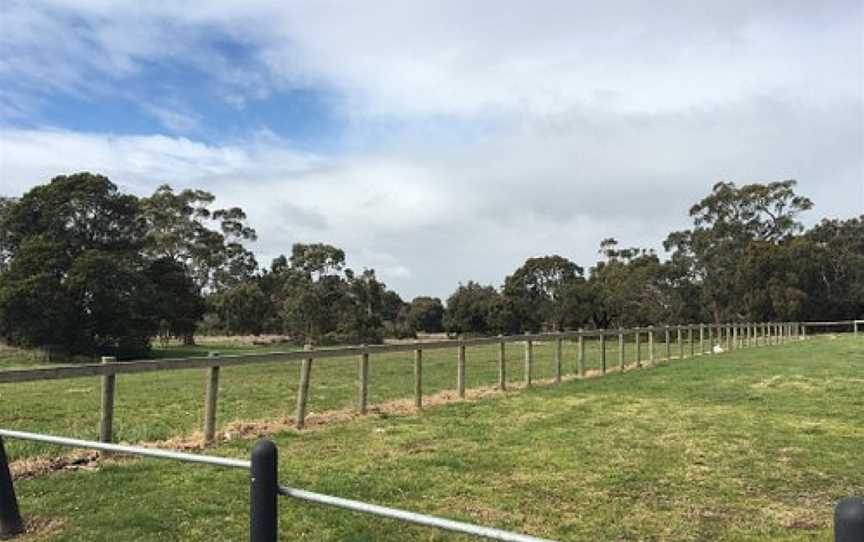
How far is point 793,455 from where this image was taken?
833 cm

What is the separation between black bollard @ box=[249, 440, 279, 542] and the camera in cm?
329

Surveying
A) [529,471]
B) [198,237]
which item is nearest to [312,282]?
[198,237]

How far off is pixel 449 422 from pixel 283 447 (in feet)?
9.19

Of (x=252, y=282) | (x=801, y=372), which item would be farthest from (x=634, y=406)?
(x=252, y=282)

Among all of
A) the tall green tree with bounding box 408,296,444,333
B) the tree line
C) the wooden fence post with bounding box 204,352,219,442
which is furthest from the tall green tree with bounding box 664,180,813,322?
the wooden fence post with bounding box 204,352,219,442

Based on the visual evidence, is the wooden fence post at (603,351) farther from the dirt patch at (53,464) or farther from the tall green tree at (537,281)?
the tall green tree at (537,281)

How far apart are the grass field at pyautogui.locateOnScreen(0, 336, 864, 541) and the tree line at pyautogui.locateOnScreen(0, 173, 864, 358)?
107 feet

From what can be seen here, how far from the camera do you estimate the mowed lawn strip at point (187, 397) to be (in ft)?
38.2

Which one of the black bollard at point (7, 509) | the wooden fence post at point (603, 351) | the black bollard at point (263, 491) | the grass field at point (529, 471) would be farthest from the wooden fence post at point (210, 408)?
the wooden fence post at point (603, 351)

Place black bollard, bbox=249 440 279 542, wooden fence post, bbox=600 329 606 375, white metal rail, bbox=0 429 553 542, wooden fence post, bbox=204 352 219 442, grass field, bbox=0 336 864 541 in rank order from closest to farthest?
white metal rail, bbox=0 429 553 542, black bollard, bbox=249 440 279 542, grass field, bbox=0 336 864 541, wooden fence post, bbox=204 352 219 442, wooden fence post, bbox=600 329 606 375

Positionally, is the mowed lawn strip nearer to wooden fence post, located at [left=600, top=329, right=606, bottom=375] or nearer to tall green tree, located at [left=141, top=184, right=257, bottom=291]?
wooden fence post, located at [left=600, top=329, right=606, bottom=375]

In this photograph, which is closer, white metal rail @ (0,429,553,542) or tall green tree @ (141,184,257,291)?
white metal rail @ (0,429,553,542)

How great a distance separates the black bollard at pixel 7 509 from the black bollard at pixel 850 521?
5164 millimetres

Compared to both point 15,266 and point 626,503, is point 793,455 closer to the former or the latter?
point 626,503
